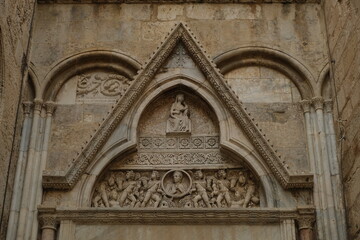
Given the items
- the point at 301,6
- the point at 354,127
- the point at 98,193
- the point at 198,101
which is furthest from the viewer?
the point at 301,6

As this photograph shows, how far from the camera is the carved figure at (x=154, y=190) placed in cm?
841

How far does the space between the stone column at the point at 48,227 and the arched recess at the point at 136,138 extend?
0.43 m

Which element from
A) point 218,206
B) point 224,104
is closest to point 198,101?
point 224,104

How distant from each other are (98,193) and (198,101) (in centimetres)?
208

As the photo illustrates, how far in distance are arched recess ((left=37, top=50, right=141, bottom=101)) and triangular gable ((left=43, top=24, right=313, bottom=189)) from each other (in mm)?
487

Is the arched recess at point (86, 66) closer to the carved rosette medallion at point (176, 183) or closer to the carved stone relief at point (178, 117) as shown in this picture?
the carved stone relief at point (178, 117)

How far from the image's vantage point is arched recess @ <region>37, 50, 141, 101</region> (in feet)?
30.5

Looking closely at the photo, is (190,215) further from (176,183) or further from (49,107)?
(49,107)

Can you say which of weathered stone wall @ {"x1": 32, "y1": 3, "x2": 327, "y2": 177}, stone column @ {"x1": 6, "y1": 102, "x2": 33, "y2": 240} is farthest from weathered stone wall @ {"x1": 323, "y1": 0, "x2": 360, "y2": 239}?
stone column @ {"x1": 6, "y1": 102, "x2": 33, "y2": 240}

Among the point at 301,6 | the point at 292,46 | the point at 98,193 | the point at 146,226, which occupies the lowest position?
the point at 146,226

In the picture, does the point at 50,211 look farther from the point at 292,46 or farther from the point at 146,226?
the point at 292,46

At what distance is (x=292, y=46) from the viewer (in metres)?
→ 9.51

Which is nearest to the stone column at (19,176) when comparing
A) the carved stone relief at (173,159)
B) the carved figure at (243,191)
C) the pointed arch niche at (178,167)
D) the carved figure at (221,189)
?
the pointed arch niche at (178,167)

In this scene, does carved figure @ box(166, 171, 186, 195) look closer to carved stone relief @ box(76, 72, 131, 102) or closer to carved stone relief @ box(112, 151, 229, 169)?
carved stone relief @ box(112, 151, 229, 169)
